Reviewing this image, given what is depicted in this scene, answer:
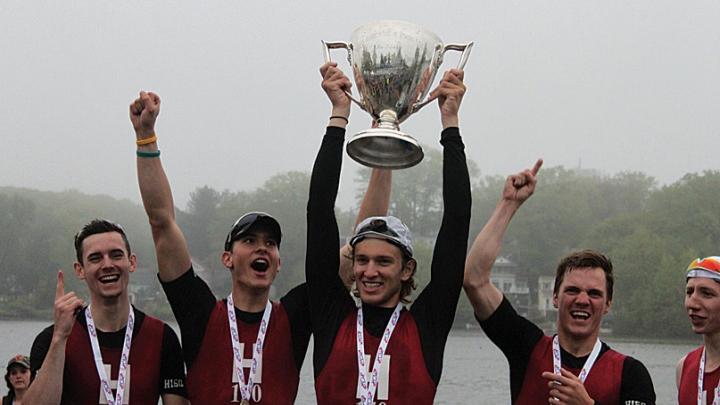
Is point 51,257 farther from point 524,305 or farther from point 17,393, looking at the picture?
point 17,393

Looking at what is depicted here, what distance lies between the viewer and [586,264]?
486 centimetres

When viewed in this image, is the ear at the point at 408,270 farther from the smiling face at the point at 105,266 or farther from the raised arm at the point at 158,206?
Result: the smiling face at the point at 105,266

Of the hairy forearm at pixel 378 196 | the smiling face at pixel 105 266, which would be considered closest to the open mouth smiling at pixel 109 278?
the smiling face at pixel 105 266

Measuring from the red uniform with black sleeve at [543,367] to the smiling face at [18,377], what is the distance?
4.39 meters

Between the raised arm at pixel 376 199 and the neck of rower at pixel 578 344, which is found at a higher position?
the raised arm at pixel 376 199

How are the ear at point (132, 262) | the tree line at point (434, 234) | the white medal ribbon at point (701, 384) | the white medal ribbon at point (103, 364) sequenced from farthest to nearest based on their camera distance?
the tree line at point (434, 234), the white medal ribbon at point (701, 384), the ear at point (132, 262), the white medal ribbon at point (103, 364)

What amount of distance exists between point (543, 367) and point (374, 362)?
0.91 metres

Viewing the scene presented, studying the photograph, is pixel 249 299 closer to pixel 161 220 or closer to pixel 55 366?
pixel 161 220

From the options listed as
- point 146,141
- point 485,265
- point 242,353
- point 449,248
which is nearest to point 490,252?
point 485,265

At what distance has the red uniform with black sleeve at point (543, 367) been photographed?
15.1 feet

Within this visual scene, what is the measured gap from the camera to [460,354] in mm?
53844

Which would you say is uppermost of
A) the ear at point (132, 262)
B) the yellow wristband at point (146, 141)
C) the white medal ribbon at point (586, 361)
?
the yellow wristband at point (146, 141)

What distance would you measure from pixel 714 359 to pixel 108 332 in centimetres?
343

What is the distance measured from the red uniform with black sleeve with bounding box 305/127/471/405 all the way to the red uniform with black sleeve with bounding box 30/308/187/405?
2.89 feet
